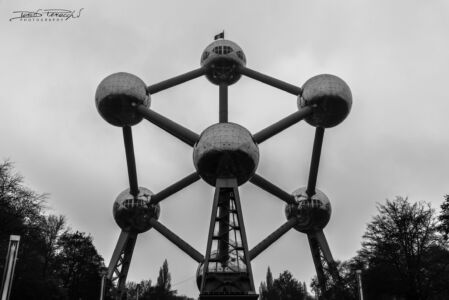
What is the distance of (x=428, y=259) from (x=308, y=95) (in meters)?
9.48

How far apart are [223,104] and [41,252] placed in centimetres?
1226

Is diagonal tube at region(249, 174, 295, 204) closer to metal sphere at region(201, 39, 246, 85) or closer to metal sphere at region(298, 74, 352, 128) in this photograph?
metal sphere at region(298, 74, 352, 128)

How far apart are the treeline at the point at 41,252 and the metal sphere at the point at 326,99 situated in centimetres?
1325

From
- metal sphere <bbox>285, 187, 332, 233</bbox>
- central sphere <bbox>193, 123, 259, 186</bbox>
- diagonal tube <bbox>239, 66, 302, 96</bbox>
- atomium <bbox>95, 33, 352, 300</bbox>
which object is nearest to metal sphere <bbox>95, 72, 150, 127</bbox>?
atomium <bbox>95, 33, 352, 300</bbox>

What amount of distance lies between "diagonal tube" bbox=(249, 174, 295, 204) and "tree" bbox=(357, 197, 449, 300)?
5.01 m

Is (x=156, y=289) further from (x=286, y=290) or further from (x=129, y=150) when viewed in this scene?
(x=129, y=150)

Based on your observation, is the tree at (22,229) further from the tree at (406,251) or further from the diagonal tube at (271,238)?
the tree at (406,251)

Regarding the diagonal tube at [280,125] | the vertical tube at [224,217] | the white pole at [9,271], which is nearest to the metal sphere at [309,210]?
the diagonal tube at [280,125]

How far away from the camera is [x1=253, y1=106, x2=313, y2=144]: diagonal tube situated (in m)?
22.9

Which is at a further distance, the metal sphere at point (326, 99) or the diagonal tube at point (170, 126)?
the metal sphere at point (326, 99)

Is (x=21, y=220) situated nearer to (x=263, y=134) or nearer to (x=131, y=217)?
(x=131, y=217)

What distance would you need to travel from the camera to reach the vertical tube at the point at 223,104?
2572cm

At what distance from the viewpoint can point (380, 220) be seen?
2227 centimetres

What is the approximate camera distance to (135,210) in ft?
86.6
